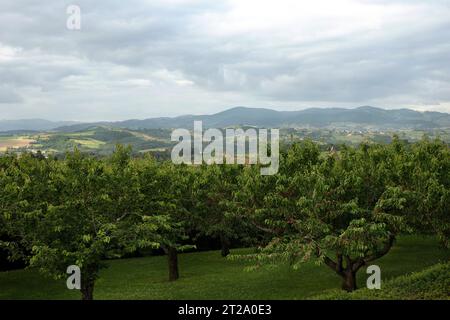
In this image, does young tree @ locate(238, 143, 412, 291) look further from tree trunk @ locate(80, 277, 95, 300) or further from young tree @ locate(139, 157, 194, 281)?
tree trunk @ locate(80, 277, 95, 300)

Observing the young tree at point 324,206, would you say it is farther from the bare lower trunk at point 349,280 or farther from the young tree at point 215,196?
the young tree at point 215,196

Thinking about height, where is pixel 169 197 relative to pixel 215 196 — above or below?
above

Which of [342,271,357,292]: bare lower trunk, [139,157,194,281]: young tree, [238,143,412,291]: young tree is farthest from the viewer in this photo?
[139,157,194,281]: young tree

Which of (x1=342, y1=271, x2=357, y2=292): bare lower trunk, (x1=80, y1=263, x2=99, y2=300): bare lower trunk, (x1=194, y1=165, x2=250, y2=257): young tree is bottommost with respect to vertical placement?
(x1=342, y1=271, x2=357, y2=292): bare lower trunk

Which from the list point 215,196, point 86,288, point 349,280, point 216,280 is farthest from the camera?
point 216,280

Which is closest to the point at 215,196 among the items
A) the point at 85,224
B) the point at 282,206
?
the point at 282,206

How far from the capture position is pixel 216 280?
4322 centimetres

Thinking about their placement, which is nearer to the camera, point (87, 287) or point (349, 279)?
point (87, 287)

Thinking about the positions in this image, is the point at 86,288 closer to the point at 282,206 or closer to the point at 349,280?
the point at 282,206

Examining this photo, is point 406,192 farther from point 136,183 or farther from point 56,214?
point 56,214

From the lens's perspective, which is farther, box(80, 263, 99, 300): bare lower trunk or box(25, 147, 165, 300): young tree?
box(80, 263, 99, 300): bare lower trunk

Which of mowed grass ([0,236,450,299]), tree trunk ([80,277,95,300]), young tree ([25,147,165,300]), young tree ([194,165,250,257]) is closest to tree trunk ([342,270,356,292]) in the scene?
mowed grass ([0,236,450,299])

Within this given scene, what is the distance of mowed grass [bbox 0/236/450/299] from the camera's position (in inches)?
1503
